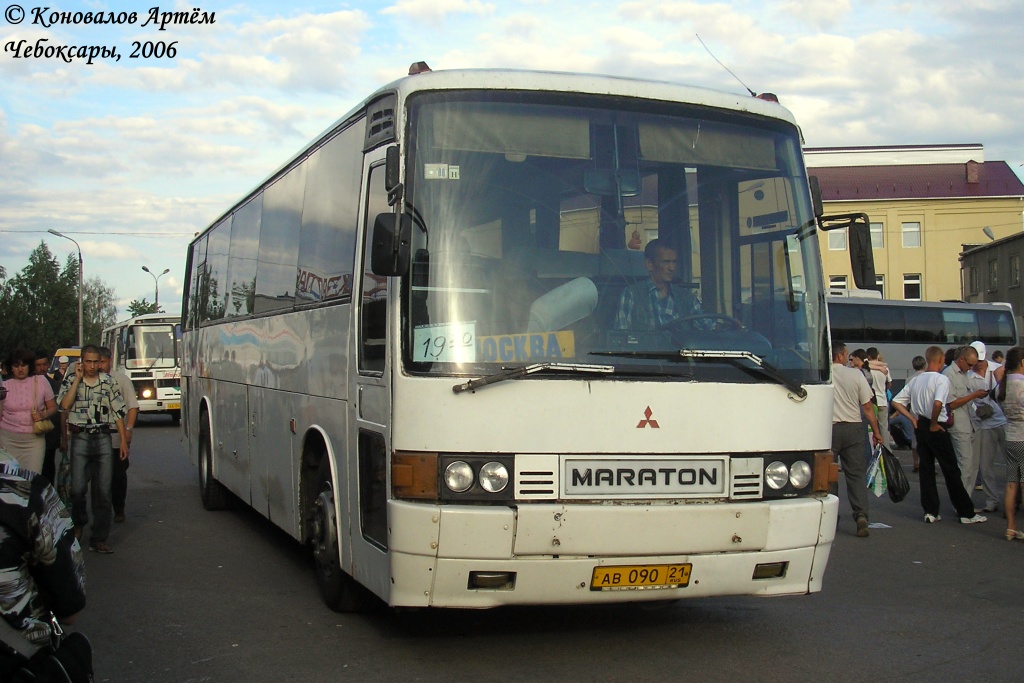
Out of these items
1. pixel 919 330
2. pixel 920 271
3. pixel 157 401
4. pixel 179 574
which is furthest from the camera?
pixel 920 271

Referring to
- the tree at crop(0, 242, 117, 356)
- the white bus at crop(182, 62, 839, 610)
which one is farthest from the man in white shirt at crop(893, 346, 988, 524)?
the tree at crop(0, 242, 117, 356)

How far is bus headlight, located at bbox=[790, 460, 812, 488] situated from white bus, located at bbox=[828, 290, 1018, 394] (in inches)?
1138

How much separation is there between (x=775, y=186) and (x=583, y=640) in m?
2.92

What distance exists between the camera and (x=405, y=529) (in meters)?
5.75

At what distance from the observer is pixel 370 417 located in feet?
20.9

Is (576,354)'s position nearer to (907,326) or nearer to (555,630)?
(555,630)

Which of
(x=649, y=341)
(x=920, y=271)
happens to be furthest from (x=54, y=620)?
(x=920, y=271)

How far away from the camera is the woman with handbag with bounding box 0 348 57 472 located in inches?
403

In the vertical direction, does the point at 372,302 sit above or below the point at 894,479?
above

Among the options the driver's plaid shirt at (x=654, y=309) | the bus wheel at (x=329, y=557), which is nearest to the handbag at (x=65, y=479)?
the bus wheel at (x=329, y=557)

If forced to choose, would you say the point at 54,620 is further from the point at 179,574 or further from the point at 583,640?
the point at 179,574

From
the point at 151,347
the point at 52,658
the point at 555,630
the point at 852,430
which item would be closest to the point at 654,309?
the point at 555,630

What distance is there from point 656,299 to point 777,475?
1174 mm

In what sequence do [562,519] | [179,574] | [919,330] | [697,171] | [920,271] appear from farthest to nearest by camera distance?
1. [920,271]
2. [919,330]
3. [179,574]
4. [697,171]
5. [562,519]
